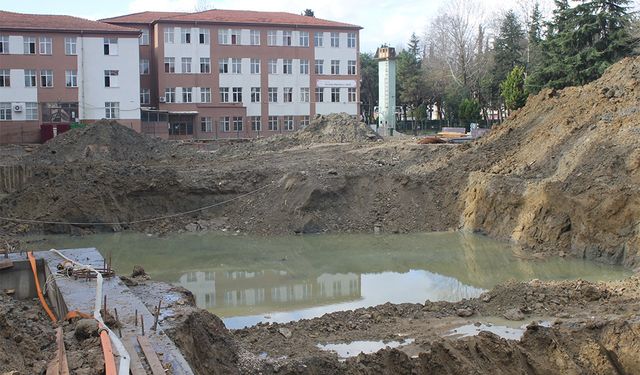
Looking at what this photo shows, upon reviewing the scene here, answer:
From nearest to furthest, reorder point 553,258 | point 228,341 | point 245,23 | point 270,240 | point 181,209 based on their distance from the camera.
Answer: point 228,341 → point 553,258 → point 270,240 → point 181,209 → point 245,23

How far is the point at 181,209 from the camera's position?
2436 centimetres

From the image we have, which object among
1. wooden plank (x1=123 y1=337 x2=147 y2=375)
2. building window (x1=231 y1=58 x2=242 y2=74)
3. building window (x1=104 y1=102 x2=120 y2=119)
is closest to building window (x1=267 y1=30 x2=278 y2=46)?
building window (x1=231 y1=58 x2=242 y2=74)

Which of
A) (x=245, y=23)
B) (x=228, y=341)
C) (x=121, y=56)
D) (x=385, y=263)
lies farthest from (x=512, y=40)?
(x=228, y=341)

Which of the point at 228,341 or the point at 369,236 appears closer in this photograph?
the point at 228,341

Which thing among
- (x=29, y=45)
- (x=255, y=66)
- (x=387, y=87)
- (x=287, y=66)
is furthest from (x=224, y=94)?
(x=29, y=45)

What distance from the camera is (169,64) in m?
52.5

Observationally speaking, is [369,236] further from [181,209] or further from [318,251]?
[181,209]

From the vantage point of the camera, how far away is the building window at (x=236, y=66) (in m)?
53.8

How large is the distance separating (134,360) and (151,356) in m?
0.18

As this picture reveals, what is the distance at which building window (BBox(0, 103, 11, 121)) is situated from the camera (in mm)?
45688

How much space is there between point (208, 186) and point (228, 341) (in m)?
16.1

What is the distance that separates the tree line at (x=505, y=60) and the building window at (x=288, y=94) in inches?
544

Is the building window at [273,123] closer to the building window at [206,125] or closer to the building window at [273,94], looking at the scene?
the building window at [273,94]

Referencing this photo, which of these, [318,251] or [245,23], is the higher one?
[245,23]
